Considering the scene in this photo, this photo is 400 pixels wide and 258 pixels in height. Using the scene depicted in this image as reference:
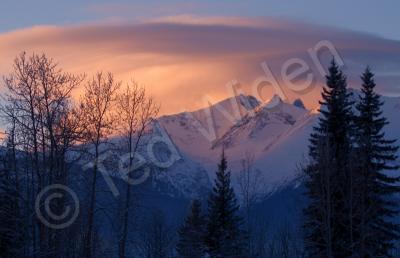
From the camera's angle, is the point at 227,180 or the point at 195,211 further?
the point at 195,211

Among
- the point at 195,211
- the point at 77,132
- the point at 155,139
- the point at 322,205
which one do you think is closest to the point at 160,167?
the point at 155,139

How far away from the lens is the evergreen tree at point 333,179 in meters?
47.7

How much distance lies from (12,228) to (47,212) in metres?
3.11

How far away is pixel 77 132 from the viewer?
4053cm

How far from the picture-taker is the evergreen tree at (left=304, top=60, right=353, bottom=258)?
47.7 m

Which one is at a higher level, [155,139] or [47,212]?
[155,139]

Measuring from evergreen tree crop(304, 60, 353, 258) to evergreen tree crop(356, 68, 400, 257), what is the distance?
76cm

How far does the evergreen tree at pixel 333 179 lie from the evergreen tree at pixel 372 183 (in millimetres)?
757

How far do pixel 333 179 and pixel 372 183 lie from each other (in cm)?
240

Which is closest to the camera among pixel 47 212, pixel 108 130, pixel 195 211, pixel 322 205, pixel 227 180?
pixel 47 212

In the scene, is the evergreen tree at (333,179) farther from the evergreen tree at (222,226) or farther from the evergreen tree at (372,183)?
the evergreen tree at (222,226)

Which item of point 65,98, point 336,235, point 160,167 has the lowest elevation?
point 336,235

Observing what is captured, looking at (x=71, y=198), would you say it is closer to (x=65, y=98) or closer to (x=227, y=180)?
(x=65, y=98)

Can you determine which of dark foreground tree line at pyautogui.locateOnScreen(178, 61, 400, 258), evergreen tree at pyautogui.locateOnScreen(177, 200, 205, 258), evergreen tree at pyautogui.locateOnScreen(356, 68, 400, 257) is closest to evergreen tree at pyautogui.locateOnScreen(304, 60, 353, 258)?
dark foreground tree line at pyautogui.locateOnScreen(178, 61, 400, 258)
